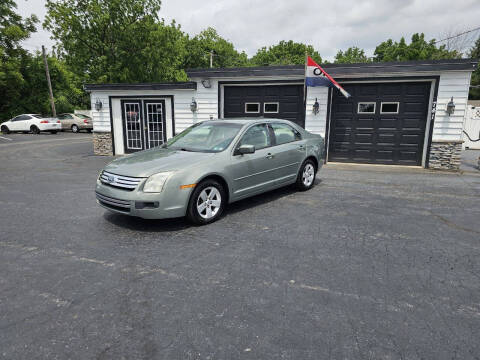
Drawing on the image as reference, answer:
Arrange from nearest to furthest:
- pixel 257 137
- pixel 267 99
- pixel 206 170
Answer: pixel 206 170 < pixel 257 137 < pixel 267 99

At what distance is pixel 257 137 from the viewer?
5836 millimetres

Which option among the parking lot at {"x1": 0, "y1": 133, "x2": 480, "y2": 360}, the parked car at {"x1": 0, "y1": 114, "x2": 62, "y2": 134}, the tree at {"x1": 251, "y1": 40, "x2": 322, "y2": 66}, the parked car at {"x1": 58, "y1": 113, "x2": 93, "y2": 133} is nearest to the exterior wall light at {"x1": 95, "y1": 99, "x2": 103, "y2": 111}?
the parking lot at {"x1": 0, "y1": 133, "x2": 480, "y2": 360}

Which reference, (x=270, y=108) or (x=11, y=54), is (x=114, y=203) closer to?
(x=270, y=108)

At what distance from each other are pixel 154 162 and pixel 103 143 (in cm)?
1002

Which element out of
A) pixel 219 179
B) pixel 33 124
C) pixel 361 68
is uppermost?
pixel 361 68

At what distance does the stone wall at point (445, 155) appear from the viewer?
9.93 m

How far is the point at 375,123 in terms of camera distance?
1077cm

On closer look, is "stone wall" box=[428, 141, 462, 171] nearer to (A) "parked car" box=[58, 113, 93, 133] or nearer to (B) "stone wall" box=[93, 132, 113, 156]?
(B) "stone wall" box=[93, 132, 113, 156]

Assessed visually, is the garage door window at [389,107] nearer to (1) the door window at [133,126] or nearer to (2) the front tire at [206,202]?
(2) the front tire at [206,202]

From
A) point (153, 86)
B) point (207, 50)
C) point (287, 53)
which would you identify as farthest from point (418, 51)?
point (153, 86)

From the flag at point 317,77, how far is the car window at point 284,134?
4.24m

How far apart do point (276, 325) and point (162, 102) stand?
1156 centimetres

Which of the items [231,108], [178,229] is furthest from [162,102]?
[178,229]

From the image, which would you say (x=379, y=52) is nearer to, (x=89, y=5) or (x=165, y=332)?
(x=89, y=5)
